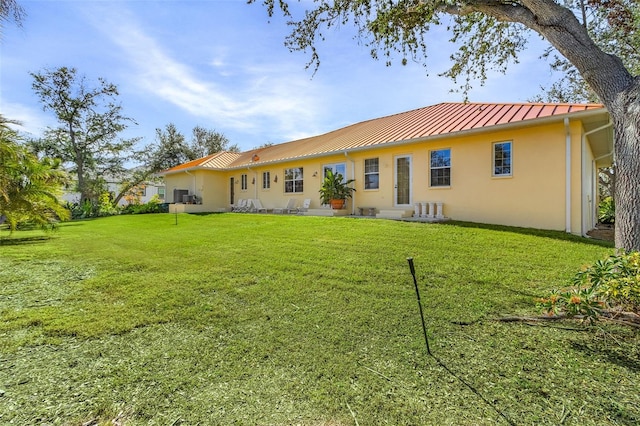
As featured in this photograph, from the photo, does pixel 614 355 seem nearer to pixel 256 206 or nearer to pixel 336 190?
pixel 336 190

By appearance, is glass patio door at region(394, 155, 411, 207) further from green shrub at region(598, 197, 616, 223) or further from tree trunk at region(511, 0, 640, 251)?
green shrub at region(598, 197, 616, 223)

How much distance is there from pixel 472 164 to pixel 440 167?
3.75ft

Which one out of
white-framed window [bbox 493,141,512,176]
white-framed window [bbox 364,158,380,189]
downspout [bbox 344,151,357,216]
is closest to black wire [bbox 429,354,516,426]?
white-framed window [bbox 493,141,512,176]

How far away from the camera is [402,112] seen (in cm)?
1688

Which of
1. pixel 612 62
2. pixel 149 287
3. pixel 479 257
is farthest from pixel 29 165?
pixel 612 62

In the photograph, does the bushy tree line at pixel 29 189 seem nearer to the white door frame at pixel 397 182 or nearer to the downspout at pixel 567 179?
the white door frame at pixel 397 182

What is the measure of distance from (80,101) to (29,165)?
19207 mm

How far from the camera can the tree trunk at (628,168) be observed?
170 inches

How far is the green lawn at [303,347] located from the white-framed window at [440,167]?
18.9 feet

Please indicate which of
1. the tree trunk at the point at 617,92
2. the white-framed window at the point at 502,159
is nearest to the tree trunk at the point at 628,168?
the tree trunk at the point at 617,92

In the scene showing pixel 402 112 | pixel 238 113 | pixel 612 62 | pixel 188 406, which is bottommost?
pixel 188 406

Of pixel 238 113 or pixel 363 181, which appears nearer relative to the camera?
pixel 363 181

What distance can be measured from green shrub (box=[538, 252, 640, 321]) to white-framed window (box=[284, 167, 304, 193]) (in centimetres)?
1405

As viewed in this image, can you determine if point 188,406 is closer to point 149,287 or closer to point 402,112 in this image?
point 149,287
